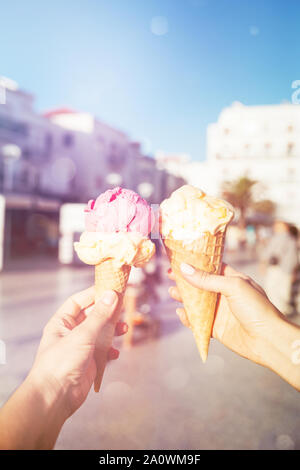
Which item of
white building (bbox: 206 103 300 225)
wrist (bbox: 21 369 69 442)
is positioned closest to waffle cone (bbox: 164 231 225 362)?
wrist (bbox: 21 369 69 442)

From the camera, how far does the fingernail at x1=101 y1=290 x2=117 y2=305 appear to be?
1.07 metres

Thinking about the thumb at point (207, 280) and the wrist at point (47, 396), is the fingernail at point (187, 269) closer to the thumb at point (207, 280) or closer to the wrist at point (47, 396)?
the thumb at point (207, 280)

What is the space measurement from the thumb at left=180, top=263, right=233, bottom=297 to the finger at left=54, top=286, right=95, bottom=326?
1.09 feet

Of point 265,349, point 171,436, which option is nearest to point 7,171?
point 171,436

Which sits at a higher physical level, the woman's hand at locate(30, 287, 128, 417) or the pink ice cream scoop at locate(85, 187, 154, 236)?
the pink ice cream scoop at locate(85, 187, 154, 236)

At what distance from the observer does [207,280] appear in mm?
1085

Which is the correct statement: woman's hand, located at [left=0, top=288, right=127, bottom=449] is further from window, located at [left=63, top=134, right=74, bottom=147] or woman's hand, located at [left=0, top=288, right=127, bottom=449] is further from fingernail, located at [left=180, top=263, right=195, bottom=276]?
window, located at [left=63, top=134, right=74, bottom=147]

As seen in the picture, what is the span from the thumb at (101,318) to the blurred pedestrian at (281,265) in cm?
326

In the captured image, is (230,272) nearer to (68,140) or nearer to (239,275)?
(239,275)

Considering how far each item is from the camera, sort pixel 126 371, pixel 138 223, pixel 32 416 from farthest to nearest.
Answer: pixel 126 371
pixel 138 223
pixel 32 416

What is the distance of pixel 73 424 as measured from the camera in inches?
84.0

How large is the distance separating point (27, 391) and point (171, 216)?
0.60 meters

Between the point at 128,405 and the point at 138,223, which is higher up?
the point at 138,223

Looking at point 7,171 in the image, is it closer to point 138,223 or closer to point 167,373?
point 167,373
